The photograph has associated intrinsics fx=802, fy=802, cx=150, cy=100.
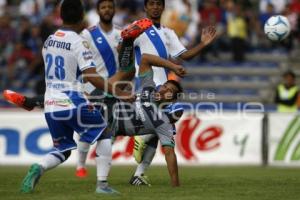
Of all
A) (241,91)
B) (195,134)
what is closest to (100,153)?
(195,134)

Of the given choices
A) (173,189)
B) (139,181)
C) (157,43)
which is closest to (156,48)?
(157,43)

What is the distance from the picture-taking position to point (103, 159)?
424 inches

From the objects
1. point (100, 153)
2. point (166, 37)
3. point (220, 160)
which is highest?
point (166, 37)

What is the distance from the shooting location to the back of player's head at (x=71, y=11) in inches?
420

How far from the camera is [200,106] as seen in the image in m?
21.0

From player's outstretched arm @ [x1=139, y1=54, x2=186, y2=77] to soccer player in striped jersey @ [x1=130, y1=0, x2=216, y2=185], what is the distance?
32cm

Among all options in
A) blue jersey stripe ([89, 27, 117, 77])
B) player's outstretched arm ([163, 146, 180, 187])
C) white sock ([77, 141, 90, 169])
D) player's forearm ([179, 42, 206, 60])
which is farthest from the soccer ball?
white sock ([77, 141, 90, 169])

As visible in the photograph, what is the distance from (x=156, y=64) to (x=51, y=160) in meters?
2.11

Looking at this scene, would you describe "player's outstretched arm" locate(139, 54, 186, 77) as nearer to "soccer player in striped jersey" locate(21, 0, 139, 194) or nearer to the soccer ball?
"soccer player in striped jersey" locate(21, 0, 139, 194)

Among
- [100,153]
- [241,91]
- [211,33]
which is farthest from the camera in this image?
[241,91]

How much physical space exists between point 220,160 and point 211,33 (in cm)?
769

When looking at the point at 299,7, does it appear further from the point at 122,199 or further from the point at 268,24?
the point at 122,199

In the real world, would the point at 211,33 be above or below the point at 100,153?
above

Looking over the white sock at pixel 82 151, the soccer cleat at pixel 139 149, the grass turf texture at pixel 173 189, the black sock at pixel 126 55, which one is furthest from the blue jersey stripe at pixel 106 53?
the grass turf texture at pixel 173 189
